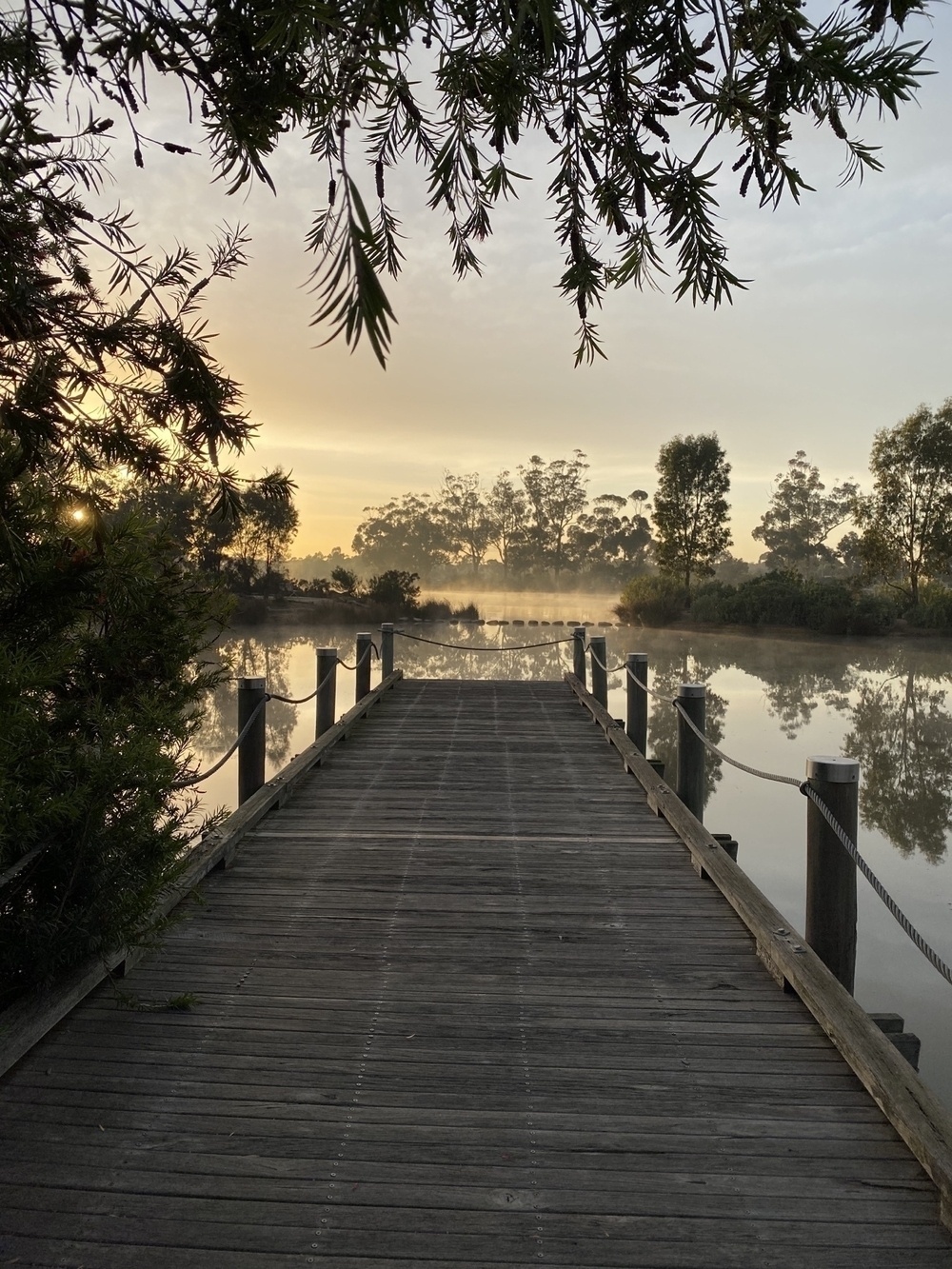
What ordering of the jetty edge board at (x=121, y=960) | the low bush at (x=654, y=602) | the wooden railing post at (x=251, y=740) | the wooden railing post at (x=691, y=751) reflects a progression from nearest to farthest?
the jetty edge board at (x=121, y=960)
the wooden railing post at (x=691, y=751)
the wooden railing post at (x=251, y=740)
the low bush at (x=654, y=602)

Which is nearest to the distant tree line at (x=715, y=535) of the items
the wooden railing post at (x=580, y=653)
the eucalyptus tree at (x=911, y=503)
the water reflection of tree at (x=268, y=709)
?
the eucalyptus tree at (x=911, y=503)

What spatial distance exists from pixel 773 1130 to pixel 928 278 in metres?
8.03

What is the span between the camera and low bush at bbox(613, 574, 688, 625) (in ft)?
108

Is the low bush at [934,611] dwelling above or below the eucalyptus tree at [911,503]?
below

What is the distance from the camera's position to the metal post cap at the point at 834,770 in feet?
11.0

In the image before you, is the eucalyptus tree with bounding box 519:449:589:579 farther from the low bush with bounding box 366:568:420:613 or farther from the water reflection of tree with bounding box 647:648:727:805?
the water reflection of tree with bounding box 647:648:727:805

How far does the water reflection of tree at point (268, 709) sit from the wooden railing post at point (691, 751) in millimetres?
3575

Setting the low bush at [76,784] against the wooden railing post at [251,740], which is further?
the wooden railing post at [251,740]

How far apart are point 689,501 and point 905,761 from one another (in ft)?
85.5

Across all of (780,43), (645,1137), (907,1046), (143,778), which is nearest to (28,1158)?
(143,778)

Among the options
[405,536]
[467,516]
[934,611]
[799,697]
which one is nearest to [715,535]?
[934,611]

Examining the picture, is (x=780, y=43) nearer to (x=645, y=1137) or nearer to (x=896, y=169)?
(x=896, y=169)

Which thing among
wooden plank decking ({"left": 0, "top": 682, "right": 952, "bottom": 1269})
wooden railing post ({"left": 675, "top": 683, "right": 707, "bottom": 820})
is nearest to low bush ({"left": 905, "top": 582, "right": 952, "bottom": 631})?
wooden railing post ({"left": 675, "top": 683, "right": 707, "bottom": 820})

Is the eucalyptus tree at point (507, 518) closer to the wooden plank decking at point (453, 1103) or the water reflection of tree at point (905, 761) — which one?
the water reflection of tree at point (905, 761)
